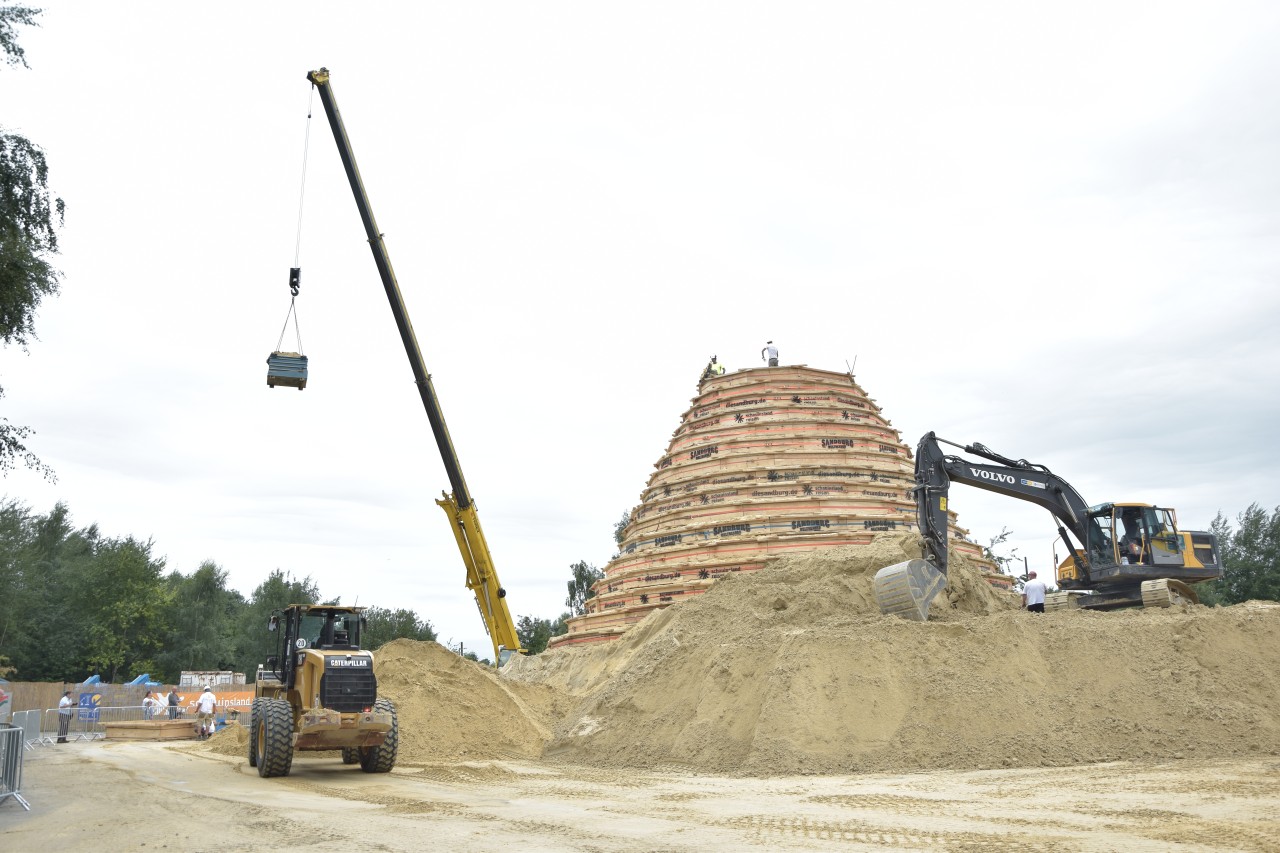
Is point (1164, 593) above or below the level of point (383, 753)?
above

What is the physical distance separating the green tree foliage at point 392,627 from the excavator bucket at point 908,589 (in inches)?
1690

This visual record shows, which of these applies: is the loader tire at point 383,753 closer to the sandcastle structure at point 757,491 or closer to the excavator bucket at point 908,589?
the excavator bucket at point 908,589

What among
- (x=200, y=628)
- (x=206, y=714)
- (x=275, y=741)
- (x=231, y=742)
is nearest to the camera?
(x=275, y=741)

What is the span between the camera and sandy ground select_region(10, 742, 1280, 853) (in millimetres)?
7582

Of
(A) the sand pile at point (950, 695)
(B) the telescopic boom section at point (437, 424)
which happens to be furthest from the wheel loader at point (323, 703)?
(B) the telescopic boom section at point (437, 424)

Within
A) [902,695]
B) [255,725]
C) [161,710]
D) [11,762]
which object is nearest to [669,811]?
[902,695]

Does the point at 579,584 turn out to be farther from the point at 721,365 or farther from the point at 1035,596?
the point at 1035,596

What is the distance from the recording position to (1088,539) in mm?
19406

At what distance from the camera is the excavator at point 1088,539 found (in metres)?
18.1

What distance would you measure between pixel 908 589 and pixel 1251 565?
34.0 metres

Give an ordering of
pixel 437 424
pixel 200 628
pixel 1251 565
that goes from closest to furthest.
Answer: pixel 437 424 < pixel 1251 565 < pixel 200 628

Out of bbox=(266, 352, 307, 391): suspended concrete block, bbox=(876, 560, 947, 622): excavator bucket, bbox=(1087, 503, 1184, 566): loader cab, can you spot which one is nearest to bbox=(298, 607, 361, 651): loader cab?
bbox=(266, 352, 307, 391): suspended concrete block

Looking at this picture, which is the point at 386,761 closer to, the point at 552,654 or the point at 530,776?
the point at 530,776

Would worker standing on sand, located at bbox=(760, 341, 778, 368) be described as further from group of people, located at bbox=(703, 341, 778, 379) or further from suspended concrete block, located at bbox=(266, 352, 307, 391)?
suspended concrete block, located at bbox=(266, 352, 307, 391)
